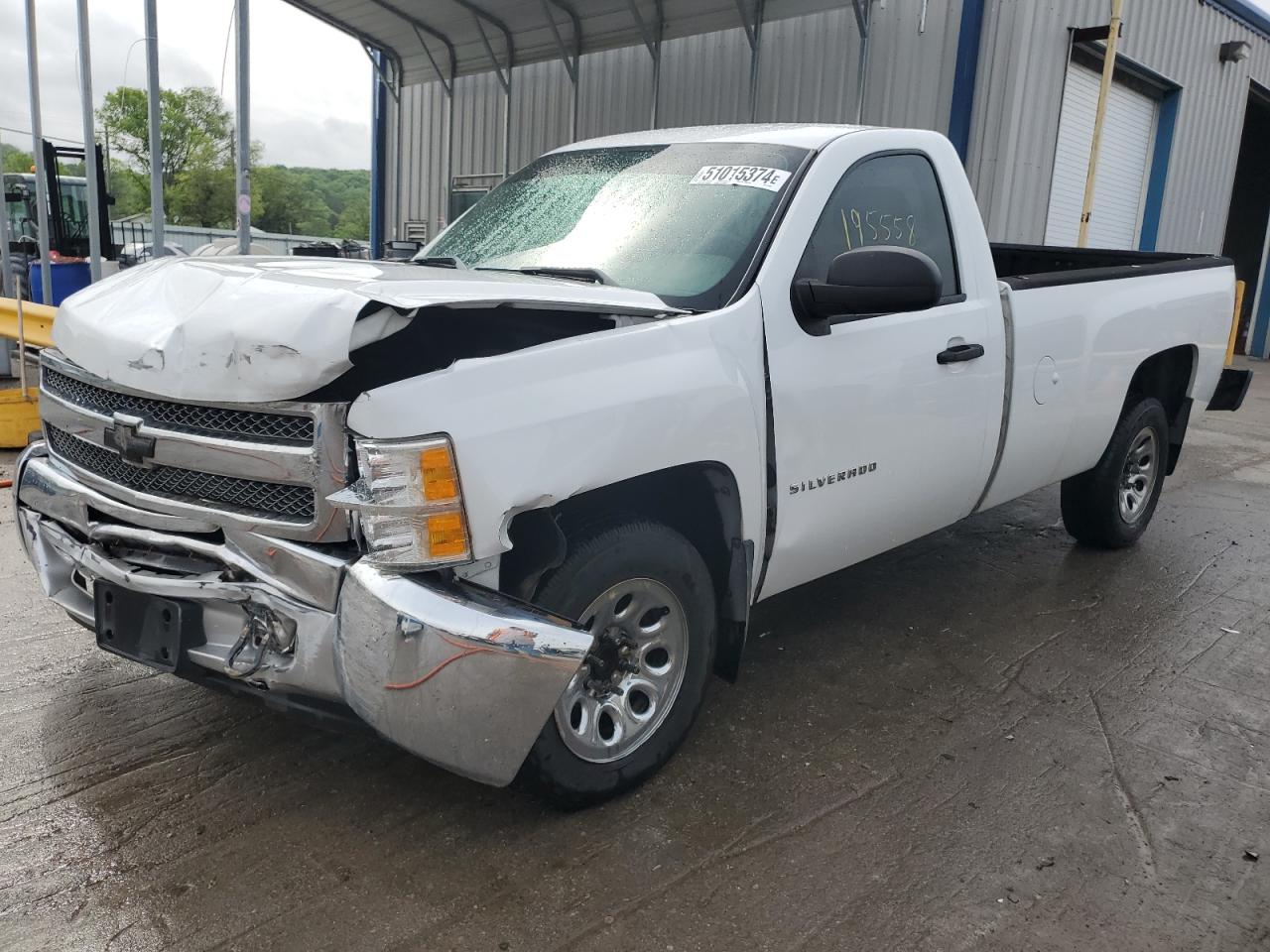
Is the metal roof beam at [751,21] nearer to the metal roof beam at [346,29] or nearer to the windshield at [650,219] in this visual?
the metal roof beam at [346,29]

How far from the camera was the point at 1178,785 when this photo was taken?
3244mm

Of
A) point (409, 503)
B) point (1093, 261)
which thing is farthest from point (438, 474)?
point (1093, 261)

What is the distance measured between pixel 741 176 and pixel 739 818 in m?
2.06

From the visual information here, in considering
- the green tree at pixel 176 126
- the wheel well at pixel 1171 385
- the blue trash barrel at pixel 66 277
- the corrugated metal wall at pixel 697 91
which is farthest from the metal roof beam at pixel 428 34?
the green tree at pixel 176 126

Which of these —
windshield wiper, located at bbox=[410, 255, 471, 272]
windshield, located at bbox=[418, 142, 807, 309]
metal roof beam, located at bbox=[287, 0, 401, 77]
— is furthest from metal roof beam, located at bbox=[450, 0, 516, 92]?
windshield wiper, located at bbox=[410, 255, 471, 272]

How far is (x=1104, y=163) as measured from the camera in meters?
13.6

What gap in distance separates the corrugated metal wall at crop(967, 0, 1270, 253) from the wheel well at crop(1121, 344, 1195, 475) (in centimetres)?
549

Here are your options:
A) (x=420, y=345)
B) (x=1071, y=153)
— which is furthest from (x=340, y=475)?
(x=1071, y=153)

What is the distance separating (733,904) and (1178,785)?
5.24 ft

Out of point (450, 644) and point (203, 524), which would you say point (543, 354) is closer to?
point (450, 644)

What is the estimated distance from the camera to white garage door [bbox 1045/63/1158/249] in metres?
12.1

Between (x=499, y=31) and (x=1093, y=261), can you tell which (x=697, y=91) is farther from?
(x=1093, y=261)

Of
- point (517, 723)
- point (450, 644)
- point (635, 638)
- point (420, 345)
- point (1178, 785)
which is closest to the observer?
point (450, 644)

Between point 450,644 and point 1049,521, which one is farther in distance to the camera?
point 1049,521
